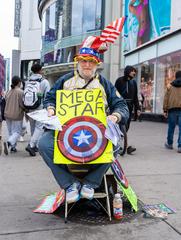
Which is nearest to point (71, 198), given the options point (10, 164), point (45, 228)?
point (45, 228)

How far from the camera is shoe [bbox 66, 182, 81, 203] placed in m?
3.70

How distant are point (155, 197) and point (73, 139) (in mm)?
1453

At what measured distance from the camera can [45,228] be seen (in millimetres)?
3607

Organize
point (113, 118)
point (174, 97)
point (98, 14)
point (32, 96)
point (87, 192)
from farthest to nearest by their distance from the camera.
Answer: point (98, 14) → point (174, 97) → point (32, 96) → point (113, 118) → point (87, 192)

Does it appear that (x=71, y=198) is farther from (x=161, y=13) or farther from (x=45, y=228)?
(x=161, y=13)

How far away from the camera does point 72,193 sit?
3.71 metres

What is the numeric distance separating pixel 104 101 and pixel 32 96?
4.10 metres

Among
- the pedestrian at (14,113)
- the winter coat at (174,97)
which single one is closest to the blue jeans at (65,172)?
the pedestrian at (14,113)

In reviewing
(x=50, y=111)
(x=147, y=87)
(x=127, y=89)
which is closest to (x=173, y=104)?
(x=127, y=89)

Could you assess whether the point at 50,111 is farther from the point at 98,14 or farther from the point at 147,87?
the point at 98,14

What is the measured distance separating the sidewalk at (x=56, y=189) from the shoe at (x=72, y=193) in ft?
0.76

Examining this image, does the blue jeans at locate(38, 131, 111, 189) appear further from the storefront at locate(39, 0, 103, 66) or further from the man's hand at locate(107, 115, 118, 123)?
the storefront at locate(39, 0, 103, 66)

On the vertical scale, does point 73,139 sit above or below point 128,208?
above

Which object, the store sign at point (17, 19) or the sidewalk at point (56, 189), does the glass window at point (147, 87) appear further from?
the store sign at point (17, 19)
